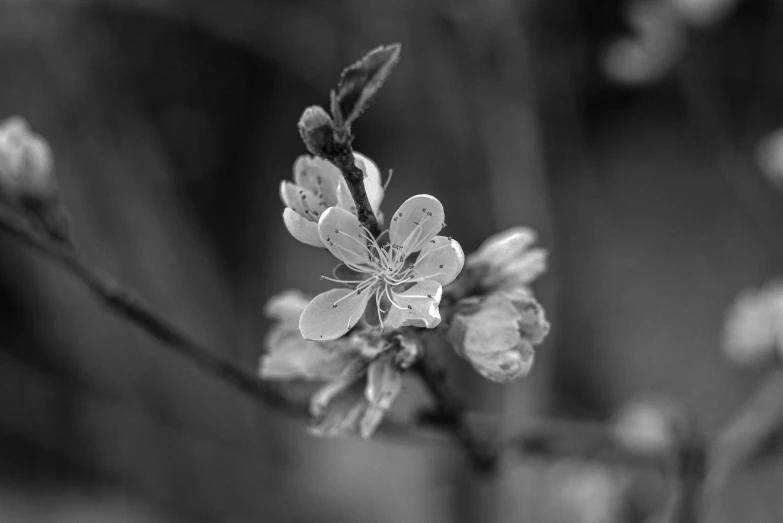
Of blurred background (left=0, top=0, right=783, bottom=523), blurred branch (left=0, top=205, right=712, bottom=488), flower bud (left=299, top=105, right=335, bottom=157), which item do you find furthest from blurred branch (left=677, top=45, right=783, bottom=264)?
flower bud (left=299, top=105, right=335, bottom=157)

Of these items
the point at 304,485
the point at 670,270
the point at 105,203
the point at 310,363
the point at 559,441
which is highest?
the point at 670,270

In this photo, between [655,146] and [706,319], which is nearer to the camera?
[706,319]

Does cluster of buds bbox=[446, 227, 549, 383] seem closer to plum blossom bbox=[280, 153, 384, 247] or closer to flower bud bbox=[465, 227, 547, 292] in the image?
flower bud bbox=[465, 227, 547, 292]

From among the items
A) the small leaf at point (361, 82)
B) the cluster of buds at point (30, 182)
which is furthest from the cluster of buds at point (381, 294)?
the cluster of buds at point (30, 182)

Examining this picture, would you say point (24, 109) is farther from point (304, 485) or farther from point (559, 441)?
point (559, 441)

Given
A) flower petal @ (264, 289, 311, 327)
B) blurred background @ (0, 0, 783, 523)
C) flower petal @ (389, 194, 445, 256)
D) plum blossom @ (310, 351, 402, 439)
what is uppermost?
blurred background @ (0, 0, 783, 523)

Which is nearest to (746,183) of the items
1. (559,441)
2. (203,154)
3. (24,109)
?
(559,441)

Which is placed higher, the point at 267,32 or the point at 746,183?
the point at 267,32
